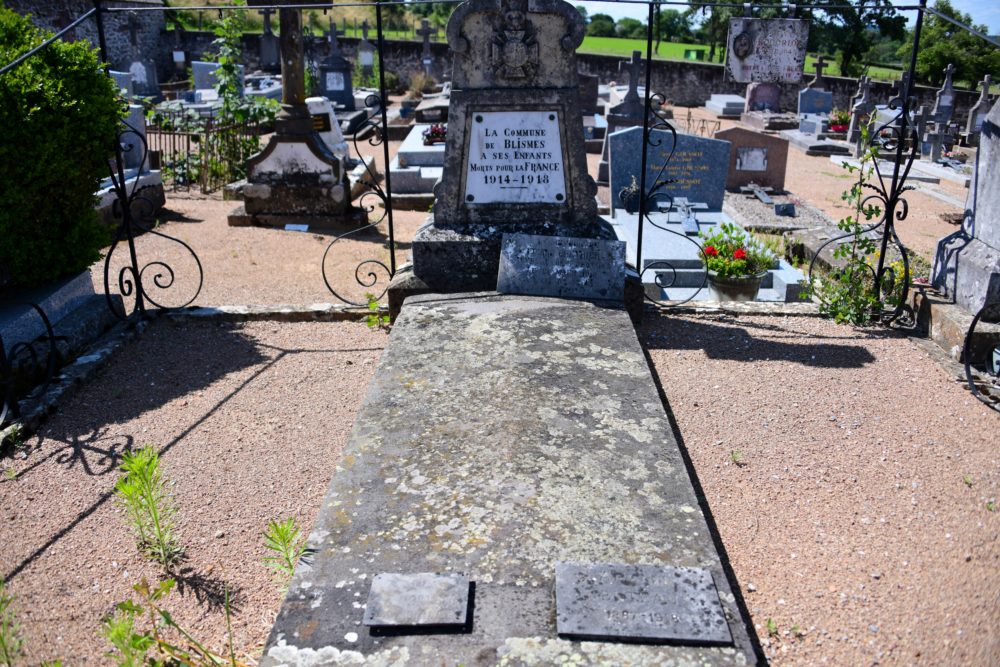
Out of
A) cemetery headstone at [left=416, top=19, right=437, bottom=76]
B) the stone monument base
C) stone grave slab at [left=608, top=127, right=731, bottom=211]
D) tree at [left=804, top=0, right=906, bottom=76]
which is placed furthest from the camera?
tree at [left=804, top=0, right=906, bottom=76]

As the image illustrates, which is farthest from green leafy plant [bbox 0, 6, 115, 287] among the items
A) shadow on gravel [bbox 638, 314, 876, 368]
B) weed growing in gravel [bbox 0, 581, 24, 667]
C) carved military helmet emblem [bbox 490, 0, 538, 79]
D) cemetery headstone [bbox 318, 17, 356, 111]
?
cemetery headstone [bbox 318, 17, 356, 111]

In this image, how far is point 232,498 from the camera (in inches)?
138

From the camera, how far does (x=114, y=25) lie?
28.1m

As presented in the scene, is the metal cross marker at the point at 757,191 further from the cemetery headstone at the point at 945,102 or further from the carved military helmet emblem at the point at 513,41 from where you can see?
the cemetery headstone at the point at 945,102

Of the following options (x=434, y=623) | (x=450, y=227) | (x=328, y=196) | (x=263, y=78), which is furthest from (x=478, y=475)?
(x=263, y=78)

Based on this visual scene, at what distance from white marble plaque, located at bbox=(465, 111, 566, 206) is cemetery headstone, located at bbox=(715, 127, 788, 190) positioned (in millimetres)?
7882

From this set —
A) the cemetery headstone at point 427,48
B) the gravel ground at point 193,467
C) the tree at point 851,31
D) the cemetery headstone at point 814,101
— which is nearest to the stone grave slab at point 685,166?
the gravel ground at point 193,467

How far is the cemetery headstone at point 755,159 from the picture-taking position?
12.2 meters

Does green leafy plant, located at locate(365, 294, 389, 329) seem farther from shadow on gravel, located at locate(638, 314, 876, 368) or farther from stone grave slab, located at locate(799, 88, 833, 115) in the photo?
stone grave slab, located at locate(799, 88, 833, 115)

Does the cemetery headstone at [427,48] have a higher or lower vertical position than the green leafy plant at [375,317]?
higher

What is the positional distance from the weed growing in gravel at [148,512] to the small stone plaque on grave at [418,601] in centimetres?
109

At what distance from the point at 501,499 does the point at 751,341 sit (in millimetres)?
2877

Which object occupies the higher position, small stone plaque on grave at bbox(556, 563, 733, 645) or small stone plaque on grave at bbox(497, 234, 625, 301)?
small stone plaque on grave at bbox(497, 234, 625, 301)

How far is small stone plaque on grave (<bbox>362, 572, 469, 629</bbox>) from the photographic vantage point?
2248 millimetres
